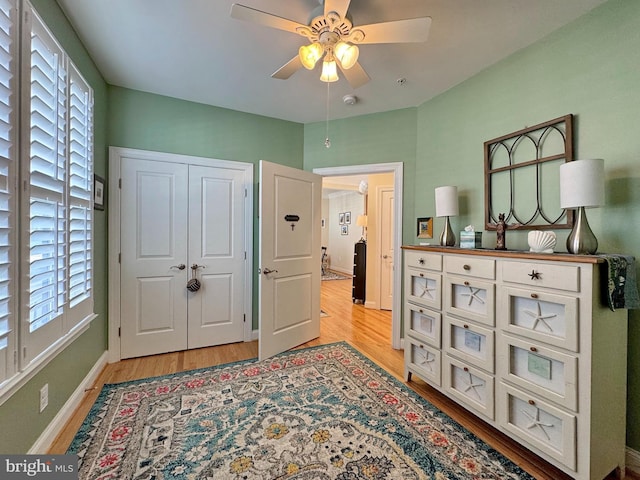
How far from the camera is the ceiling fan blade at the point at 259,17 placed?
1.42 metres

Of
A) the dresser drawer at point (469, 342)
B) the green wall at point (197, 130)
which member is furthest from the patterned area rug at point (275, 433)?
the green wall at point (197, 130)

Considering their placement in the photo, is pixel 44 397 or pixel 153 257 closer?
pixel 44 397

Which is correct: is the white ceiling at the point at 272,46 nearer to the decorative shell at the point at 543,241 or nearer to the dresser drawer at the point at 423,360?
the decorative shell at the point at 543,241

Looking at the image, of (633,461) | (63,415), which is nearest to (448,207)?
(633,461)

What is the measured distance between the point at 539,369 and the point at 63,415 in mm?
2881

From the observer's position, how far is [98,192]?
2441 mm

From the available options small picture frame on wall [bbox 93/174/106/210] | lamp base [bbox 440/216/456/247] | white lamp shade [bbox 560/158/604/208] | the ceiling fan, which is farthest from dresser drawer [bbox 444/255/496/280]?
small picture frame on wall [bbox 93/174/106/210]

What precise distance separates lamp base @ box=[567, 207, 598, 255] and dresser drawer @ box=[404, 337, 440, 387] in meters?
1.11

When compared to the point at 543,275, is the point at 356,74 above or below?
above

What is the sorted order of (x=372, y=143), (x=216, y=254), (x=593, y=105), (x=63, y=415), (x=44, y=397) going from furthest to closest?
(x=372, y=143) < (x=216, y=254) < (x=63, y=415) < (x=593, y=105) < (x=44, y=397)

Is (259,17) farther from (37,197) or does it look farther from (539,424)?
(539,424)

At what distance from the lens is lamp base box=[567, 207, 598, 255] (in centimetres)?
150

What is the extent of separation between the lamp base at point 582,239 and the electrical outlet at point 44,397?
303 centimetres

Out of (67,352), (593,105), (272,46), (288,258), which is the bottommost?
(67,352)
